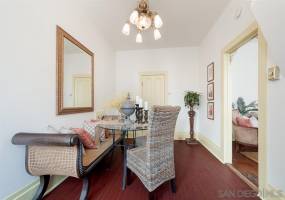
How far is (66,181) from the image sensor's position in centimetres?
212

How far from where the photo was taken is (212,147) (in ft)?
Answer: 10.8

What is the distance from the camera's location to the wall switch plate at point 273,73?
4.91 feet

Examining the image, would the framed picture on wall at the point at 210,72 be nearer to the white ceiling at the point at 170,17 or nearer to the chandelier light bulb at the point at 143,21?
the white ceiling at the point at 170,17

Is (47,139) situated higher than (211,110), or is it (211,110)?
(211,110)

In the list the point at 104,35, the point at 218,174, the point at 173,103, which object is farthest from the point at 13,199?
the point at 173,103

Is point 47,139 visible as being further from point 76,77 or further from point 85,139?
point 76,77

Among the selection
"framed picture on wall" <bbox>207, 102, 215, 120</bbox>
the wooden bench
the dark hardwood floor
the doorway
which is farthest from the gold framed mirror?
the doorway

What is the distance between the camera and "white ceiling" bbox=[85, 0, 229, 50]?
2.55m

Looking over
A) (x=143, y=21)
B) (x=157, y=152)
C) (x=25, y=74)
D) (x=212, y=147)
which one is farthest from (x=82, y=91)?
(x=212, y=147)

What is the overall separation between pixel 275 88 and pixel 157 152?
1389 millimetres

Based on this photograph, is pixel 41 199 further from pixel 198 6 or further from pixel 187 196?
pixel 198 6

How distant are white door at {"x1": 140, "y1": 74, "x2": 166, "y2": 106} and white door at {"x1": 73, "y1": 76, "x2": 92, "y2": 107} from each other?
2.04 meters

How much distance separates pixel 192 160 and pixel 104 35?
3459mm

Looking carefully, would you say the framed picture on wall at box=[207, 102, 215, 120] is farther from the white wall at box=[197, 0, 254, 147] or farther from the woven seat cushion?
the woven seat cushion
